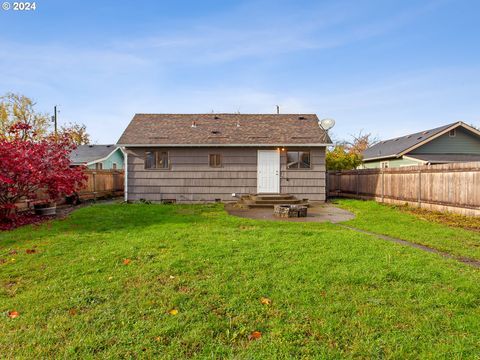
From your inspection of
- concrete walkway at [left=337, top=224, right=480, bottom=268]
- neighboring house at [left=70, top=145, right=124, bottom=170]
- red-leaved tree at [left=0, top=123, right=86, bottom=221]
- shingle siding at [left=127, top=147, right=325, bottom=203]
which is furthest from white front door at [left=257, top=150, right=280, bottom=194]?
neighboring house at [left=70, top=145, right=124, bottom=170]

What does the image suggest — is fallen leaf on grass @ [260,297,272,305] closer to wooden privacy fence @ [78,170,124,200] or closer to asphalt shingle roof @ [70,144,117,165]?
wooden privacy fence @ [78,170,124,200]

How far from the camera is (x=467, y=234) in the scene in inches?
265

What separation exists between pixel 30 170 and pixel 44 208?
2.06 meters

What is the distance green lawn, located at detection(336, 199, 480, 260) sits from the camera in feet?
18.1

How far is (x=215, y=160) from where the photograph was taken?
46.3 ft

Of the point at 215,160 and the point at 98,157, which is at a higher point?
the point at 98,157

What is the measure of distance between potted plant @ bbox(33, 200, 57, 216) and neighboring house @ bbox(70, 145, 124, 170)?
19.3m

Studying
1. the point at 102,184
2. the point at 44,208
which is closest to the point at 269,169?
the point at 44,208

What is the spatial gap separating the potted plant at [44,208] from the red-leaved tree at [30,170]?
51 centimetres

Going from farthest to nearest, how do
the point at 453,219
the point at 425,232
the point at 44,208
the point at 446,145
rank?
1. the point at 446,145
2. the point at 44,208
3. the point at 453,219
4. the point at 425,232

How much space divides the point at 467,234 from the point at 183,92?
19.6 meters

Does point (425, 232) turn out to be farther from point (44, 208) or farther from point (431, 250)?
point (44, 208)

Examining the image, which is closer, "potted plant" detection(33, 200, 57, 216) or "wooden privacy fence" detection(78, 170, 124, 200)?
"potted plant" detection(33, 200, 57, 216)

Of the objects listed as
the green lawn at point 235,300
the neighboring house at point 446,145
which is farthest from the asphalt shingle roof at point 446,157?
the green lawn at point 235,300
